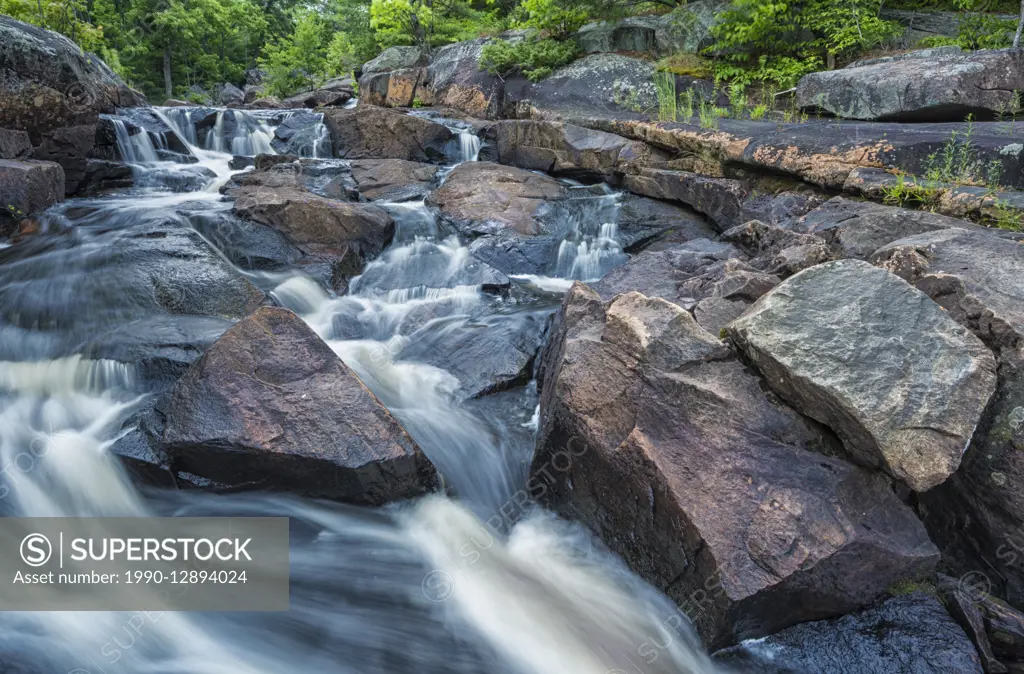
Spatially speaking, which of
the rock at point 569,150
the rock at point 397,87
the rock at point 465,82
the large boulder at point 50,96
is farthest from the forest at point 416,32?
the large boulder at point 50,96

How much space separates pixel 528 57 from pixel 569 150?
4832mm

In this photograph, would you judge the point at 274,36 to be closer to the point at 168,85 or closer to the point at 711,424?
the point at 168,85

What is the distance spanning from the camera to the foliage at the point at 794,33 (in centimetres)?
1048

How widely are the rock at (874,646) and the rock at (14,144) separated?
1057cm

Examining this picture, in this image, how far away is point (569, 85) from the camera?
13.2 m

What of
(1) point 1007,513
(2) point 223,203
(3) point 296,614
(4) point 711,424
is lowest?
(3) point 296,614

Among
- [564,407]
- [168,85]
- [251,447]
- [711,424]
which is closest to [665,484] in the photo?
[711,424]

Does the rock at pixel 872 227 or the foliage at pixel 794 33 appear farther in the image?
the foliage at pixel 794 33

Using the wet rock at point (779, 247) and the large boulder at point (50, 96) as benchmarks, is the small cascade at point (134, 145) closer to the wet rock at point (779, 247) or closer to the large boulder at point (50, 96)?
the large boulder at point (50, 96)

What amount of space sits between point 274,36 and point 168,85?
9.83 metres

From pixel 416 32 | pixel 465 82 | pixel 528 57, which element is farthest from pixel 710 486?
pixel 416 32

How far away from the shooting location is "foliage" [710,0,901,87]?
10.5 m

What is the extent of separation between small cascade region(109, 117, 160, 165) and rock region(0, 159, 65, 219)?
2.49m

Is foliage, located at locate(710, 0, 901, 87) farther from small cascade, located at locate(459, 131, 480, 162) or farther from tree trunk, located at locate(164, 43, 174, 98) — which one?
tree trunk, located at locate(164, 43, 174, 98)
